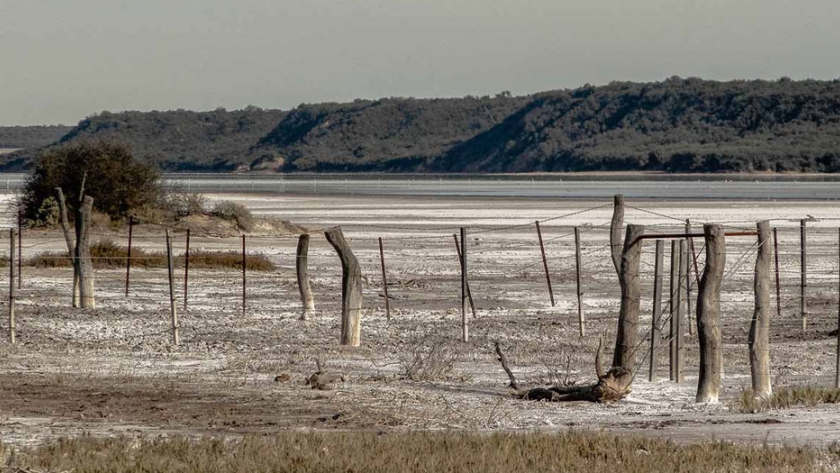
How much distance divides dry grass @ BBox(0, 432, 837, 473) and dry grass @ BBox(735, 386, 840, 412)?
245 centimetres

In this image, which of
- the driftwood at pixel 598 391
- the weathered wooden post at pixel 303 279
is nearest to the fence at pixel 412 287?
the weathered wooden post at pixel 303 279

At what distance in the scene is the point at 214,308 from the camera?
925 inches

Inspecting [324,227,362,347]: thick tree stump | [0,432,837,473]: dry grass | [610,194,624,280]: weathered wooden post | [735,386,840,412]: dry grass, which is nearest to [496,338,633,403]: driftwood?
[735,386,840,412]: dry grass

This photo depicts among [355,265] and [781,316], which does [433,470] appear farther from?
[781,316]

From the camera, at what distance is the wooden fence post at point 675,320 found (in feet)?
48.5

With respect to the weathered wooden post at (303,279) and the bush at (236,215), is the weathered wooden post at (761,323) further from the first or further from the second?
the bush at (236,215)

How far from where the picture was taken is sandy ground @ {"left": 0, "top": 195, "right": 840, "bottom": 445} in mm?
12312

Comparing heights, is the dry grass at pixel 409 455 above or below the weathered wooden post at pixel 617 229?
below

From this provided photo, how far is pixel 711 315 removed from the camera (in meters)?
13.2

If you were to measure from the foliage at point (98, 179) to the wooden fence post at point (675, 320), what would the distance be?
107 ft

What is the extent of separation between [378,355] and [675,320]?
4486 mm

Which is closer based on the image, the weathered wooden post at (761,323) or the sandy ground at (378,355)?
the sandy ground at (378,355)

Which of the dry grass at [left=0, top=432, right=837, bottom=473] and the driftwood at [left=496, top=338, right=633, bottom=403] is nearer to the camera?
the dry grass at [left=0, top=432, right=837, bottom=473]

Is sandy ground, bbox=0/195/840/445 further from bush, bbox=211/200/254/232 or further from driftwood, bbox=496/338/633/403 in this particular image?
bush, bbox=211/200/254/232
